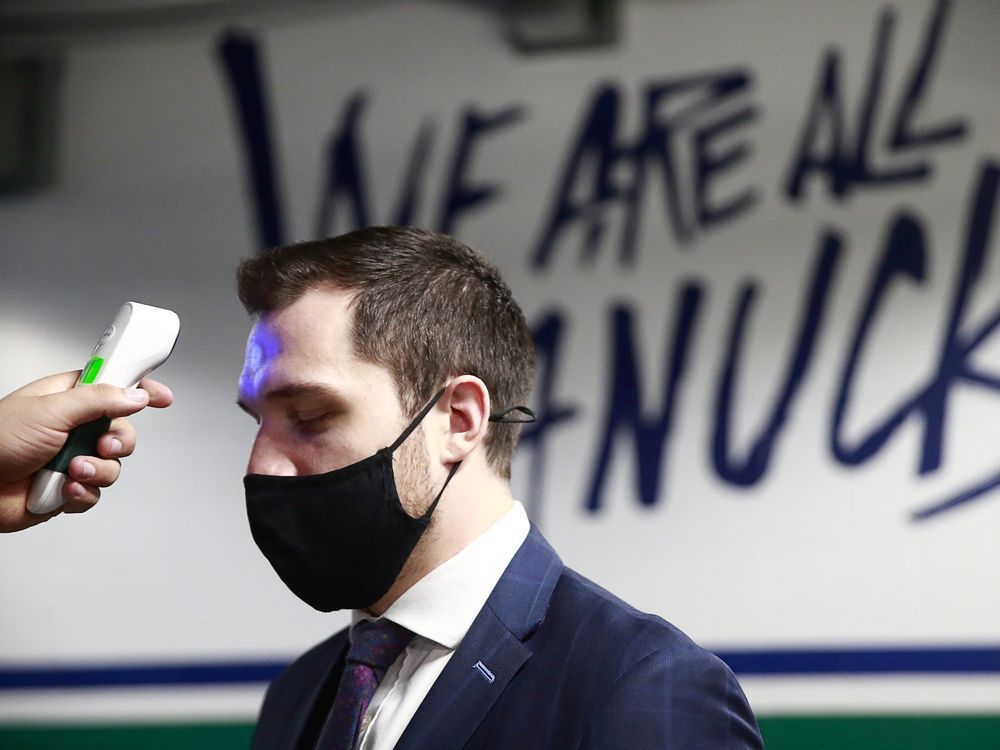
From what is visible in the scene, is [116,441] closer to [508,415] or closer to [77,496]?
[77,496]

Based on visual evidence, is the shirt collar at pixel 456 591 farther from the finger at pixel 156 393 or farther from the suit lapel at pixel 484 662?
the finger at pixel 156 393

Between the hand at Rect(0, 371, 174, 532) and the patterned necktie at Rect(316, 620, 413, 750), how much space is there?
343 millimetres

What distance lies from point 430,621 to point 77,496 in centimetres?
42

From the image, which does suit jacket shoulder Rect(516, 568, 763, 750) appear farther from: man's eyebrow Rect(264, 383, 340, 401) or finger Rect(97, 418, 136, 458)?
finger Rect(97, 418, 136, 458)

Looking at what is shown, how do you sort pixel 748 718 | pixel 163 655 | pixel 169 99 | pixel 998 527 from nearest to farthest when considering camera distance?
pixel 748 718
pixel 998 527
pixel 163 655
pixel 169 99

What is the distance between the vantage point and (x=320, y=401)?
1.34m

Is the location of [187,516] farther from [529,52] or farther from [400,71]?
[529,52]

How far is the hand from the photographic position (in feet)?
4.01

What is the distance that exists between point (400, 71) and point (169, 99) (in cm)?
69

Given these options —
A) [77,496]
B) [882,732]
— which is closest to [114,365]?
[77,496]

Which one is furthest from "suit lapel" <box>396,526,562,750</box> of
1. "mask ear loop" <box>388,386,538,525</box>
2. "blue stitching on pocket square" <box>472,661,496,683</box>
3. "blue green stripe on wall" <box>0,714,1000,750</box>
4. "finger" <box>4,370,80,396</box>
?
"blue green stripe on wall" <box>0,714,1000,750</box>

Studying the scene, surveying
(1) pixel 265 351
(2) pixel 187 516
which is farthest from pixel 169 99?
(1) pixel 265 351

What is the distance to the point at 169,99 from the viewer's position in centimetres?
329

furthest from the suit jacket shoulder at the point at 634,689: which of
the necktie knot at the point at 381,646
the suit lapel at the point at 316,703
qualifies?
the suit lapel at the point at 316,703
